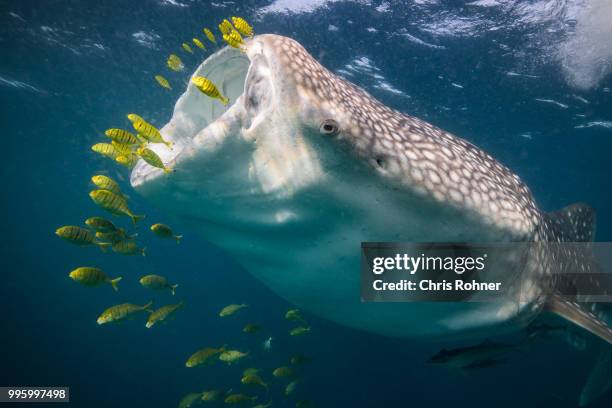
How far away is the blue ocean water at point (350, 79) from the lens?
1381 centimetres

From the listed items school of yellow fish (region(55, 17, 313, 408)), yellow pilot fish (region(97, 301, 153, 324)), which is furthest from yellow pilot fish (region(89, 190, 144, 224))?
yellow pilot fish (region(97, 301, 153, 324))

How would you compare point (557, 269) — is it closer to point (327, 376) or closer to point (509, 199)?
point (509, 199)

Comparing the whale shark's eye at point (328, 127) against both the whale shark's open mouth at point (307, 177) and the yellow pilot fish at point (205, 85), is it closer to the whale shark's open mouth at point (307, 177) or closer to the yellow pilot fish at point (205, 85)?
the whale shark's open mouth at point (307, 177)

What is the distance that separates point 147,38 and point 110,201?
15.5 meters

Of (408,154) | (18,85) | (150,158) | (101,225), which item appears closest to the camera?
(408,154)

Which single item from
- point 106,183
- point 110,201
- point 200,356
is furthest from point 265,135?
point 200,356

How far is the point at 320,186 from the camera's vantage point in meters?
2.31

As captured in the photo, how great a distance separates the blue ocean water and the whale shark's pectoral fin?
255 centimetres

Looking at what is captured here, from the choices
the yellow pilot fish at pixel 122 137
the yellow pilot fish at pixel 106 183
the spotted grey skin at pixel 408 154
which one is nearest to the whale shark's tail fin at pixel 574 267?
the spotted grey skin at pixel 408 154

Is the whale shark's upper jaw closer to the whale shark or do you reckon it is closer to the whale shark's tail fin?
the whale shark

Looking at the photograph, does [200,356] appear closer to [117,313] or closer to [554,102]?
[117,313]

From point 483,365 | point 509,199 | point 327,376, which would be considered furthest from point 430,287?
point 327,376

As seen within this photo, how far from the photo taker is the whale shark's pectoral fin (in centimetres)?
348

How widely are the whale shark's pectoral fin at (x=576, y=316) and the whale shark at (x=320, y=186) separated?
1cm
